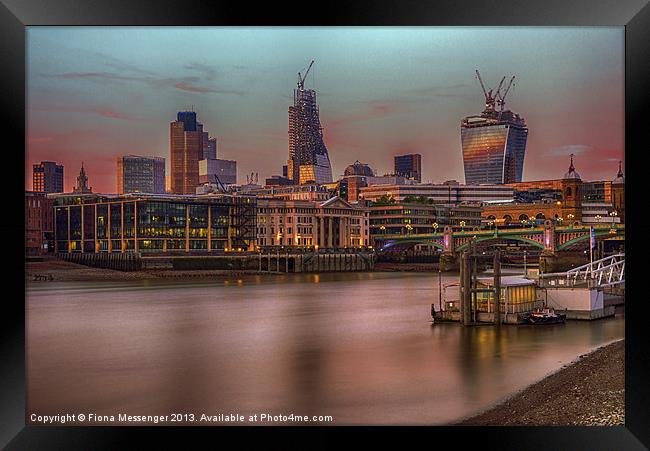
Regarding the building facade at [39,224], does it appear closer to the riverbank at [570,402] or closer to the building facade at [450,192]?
the building facade at [450,192]

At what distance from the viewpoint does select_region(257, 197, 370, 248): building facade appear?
1269 cm

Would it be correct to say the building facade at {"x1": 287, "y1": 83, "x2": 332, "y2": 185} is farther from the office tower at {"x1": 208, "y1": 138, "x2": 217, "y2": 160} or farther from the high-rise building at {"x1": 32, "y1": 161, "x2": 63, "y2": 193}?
the high-rise building at {"x1": 32, "y1": 161, "x2": 63, "y2": 193}

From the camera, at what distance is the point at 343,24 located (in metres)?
5.59

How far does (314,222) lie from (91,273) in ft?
15.2

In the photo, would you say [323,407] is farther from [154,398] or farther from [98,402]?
[98,402]

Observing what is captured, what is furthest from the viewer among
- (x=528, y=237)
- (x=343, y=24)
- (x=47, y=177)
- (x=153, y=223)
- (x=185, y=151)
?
(x=153, y=223)

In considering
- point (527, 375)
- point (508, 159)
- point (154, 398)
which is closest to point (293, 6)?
point (154, 398)

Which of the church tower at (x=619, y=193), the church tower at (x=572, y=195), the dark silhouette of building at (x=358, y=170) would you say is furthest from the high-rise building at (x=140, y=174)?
the church tower at (x=619, y=193)

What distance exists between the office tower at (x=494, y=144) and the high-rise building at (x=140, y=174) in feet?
15.0

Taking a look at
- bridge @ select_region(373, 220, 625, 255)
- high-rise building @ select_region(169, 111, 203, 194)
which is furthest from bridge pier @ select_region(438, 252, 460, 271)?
high-rise building @ select_region(169, 111, 203, 194)

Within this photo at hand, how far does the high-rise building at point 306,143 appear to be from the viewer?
9055 millimetres

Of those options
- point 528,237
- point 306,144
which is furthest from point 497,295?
point 306,144

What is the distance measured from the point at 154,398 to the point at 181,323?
4.69 meters

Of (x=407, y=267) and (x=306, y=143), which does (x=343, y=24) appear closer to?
(x=306, y=143)
